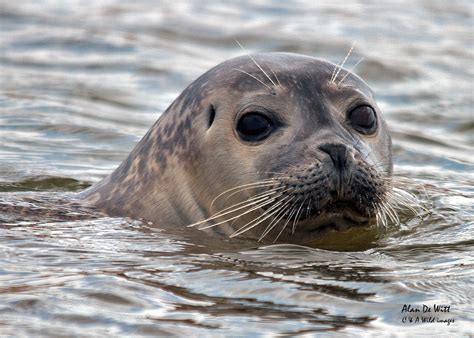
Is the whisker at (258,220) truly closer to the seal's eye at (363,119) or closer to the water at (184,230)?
the water at (184,230)

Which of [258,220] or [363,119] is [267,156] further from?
[363,119]

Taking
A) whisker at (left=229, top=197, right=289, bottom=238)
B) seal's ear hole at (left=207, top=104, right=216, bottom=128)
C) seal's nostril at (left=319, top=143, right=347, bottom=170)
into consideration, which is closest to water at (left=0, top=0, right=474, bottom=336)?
whisker at (left=229, top=197, right=289, bottom=238)

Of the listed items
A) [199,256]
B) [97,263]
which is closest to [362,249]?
[199,256]

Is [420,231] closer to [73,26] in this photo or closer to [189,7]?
[73,26]

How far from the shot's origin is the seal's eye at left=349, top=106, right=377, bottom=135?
247 inches

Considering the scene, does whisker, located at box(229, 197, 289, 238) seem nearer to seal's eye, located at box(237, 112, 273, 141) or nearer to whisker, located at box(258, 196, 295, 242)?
whisker, located at box(258, 196, 295, 242)

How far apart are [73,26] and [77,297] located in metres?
9.43

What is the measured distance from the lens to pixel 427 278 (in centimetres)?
547

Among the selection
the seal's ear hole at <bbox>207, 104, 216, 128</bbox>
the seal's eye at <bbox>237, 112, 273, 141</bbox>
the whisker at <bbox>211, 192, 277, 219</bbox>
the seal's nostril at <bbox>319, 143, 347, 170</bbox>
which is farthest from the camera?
the seal's ear hole at <bbox>207, 104, 216, 128</bbox>

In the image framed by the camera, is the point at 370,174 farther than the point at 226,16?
No

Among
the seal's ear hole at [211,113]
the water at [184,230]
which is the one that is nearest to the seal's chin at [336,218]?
the water at [184,230]

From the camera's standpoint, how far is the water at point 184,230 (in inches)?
194

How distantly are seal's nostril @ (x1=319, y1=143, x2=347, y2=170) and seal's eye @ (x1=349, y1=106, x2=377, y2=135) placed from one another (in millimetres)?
465

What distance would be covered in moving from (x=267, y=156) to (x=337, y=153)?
43cm
